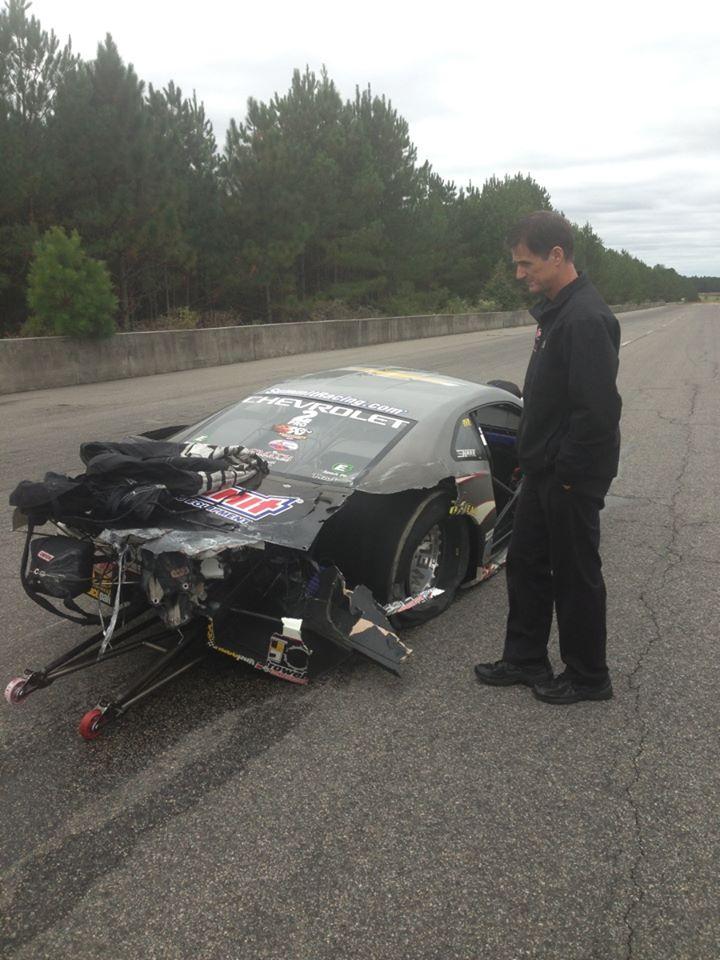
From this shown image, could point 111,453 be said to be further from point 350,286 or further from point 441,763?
point 350,286

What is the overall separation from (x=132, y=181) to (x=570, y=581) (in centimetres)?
1938

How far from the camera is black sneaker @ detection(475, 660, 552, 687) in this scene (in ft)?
11.1

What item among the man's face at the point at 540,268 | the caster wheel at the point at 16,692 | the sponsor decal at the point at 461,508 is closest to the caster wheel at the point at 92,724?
the caster wheel at the point at 16,692

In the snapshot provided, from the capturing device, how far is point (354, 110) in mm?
36000

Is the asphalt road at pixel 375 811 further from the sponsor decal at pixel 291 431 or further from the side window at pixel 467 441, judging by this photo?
the sponsor decal at pixel 291 431

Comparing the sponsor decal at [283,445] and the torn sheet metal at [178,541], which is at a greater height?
the sponsor decal at [283,445]

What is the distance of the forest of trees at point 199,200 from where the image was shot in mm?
17891

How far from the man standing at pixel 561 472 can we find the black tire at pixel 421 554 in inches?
20.0

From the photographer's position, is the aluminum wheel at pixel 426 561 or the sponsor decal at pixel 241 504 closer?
the sponsor decal at pixel 241 504

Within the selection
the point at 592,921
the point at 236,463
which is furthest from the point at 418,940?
the point at 236,463

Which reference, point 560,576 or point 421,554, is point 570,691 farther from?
point 421,554

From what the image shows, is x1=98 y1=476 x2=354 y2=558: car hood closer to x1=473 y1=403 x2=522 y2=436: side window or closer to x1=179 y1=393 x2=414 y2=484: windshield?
x1=179 y1=393 x2=414 y2=484: windshield

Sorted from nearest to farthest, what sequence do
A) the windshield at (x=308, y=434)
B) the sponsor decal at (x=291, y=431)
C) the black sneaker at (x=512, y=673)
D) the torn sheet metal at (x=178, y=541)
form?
the torn sheet metal at (x=178, y=541) → the black sneaker at (x=512, y=673) → the windshield at (x=308, y=434) → the sponsor decal at (x=291, y=431)

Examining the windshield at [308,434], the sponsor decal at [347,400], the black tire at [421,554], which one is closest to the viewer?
the black tire at [421,554]
